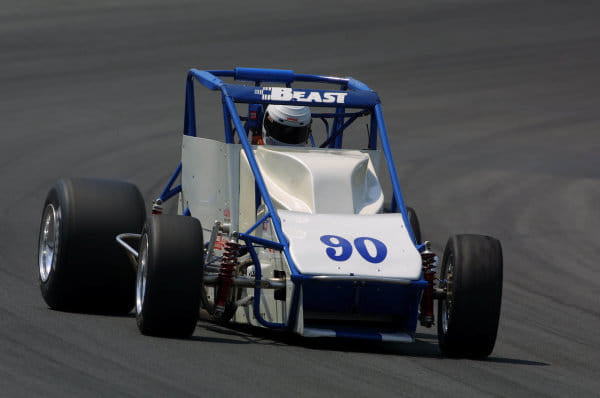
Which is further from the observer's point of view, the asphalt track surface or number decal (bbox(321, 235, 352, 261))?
number decal (bbox(321, 235, 352, 261))

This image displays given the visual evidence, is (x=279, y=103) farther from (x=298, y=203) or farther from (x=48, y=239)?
(x=48, y=239)

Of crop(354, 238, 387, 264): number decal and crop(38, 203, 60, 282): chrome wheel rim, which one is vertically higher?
Result: crop(354, 238, 387, 264): number decal

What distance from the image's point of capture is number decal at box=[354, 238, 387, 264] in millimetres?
7789

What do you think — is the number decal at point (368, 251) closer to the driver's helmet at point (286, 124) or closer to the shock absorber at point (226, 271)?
the shock absorber at point (226, 271)

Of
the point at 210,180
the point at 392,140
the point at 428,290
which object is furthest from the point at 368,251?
the point at 392,140

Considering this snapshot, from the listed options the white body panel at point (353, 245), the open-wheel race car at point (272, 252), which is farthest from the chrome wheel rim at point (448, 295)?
the white body panel at point (353, 245)

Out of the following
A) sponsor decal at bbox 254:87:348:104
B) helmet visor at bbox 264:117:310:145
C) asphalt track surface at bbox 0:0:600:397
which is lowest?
asphalt track surface at bbox 0:0:600:397

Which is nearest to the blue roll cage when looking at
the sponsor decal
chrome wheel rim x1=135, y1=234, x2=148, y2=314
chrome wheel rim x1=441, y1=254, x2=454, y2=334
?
the sponsor decal

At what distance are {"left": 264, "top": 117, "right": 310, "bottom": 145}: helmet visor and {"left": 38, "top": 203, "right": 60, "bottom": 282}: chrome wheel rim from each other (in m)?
1.78

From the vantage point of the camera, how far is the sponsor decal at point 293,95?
364 inches

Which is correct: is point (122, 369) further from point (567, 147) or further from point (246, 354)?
point (567, 147)

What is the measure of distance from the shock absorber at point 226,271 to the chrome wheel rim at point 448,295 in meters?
1.44

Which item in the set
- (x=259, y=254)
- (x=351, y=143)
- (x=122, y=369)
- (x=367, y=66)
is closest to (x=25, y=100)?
(x=351, y=143)

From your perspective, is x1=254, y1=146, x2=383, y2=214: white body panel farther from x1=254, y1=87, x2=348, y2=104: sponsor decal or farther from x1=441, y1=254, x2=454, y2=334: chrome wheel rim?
x1=441, y1=254, x2=454, y2=334: chrome wheel rim
